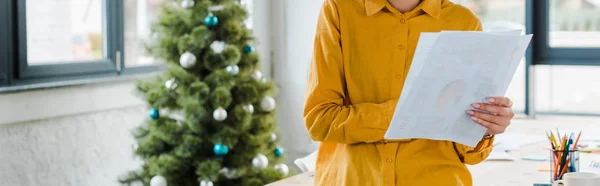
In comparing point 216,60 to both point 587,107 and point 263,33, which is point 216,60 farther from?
point 587,107

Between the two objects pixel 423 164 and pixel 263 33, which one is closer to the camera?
pixel 423 164

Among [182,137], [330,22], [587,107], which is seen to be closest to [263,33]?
[182,137]

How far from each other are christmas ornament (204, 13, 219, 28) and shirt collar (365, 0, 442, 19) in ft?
6.53

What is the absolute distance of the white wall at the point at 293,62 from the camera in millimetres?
4605

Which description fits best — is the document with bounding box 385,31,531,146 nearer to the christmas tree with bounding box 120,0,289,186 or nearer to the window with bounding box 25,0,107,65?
the christmas tree with bounding box 120,0,289,186

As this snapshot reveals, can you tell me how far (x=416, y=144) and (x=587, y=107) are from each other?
11.1ft

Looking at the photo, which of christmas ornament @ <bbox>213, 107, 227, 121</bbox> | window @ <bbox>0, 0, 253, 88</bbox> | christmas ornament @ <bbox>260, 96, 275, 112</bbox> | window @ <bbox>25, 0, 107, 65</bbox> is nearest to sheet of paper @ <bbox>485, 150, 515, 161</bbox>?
Result: christmas ornament @ <bbox>213, 107, 227, 121</bbox>

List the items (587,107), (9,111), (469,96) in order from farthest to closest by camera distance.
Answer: (587,107) < (9,111) < (469,96)

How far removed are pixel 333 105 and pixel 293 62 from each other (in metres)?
3.38

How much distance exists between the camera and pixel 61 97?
127 inches

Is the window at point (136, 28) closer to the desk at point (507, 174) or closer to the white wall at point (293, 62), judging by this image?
the white wall at point (293, 62)

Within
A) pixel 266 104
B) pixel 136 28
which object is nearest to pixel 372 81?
pixel 266 104

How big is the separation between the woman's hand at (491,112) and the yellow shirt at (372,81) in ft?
0.24

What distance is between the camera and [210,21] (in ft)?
10.7
